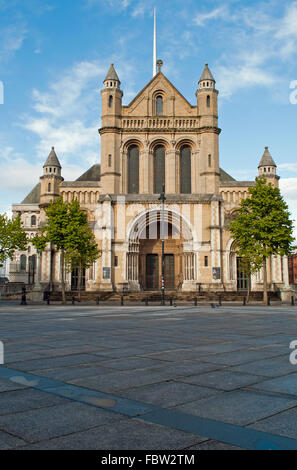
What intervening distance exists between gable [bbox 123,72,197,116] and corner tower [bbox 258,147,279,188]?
9278 mm

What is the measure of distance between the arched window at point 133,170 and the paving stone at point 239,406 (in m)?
40.6

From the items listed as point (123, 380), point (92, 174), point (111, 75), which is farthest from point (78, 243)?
point (123, 380)

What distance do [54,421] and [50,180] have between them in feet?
145

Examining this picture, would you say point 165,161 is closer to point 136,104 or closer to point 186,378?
point 136,104

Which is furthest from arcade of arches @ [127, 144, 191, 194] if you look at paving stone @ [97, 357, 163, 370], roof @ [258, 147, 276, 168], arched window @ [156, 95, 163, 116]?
paving stone @ [97, 357, 163, 370]

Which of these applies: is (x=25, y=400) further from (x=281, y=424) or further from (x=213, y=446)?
(x=281, y=424)

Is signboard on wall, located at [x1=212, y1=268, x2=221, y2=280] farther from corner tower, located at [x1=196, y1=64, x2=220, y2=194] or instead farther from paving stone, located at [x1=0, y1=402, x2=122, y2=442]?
paving stone, located at [x1=0, y1=402, x2=122, y2=442]

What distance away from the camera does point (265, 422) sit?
148 inches

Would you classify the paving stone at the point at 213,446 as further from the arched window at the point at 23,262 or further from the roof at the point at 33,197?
the roof at the point at 33,197

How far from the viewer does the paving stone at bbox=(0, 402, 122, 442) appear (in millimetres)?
3486

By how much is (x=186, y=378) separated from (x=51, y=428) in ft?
8.33

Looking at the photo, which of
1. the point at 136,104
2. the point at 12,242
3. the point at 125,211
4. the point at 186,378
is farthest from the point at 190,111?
the point at 186,378

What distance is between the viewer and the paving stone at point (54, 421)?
3486mm
